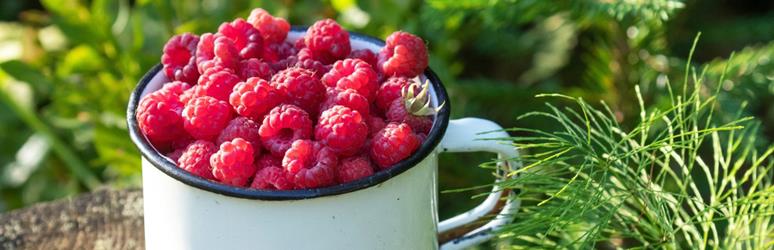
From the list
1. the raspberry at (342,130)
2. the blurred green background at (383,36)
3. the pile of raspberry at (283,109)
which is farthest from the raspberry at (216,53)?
the blurred green background at (383,36)

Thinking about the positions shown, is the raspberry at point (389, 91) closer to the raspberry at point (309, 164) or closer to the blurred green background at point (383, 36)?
the raspberry at point (309, 164)

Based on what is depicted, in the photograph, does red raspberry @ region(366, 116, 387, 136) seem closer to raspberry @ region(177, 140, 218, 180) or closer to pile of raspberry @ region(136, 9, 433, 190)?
pile of raspberry @ region(136, 9, 433, 190)

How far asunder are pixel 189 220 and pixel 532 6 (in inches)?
18.8

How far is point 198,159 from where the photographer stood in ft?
2.50

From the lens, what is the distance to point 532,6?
112cm

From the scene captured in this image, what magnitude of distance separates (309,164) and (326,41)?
0.15 m

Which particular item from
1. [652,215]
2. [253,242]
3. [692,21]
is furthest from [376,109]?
[692,21]

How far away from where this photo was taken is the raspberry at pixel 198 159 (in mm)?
761

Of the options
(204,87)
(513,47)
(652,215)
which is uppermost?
(204,87)

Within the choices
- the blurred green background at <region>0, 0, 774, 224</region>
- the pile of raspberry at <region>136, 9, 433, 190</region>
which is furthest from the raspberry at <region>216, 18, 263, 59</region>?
the blurred green background at <region>0, 0, 774, 224</region>

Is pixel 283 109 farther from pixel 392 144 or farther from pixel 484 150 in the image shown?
pixel 484 150

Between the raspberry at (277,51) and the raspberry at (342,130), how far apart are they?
131 millimetres

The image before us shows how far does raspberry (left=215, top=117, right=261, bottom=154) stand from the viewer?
0.77 metres

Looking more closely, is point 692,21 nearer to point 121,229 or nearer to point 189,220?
point 121,229
